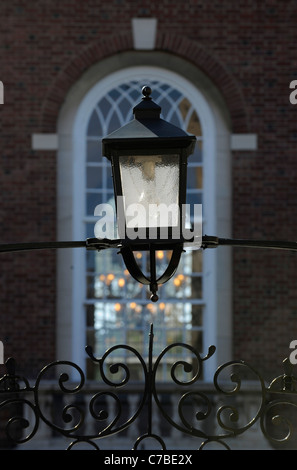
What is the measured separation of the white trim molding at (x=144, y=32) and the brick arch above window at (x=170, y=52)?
7 centimetres

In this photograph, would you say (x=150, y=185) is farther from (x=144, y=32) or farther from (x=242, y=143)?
(x=144, y=32)

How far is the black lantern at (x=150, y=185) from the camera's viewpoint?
359 centimetres

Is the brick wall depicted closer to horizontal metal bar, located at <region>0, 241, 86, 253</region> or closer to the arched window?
the arched window

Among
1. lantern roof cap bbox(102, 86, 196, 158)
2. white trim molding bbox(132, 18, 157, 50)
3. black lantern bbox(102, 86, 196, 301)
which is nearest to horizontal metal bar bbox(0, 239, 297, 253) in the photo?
black lantern bbox(102, 86, 196, 301)

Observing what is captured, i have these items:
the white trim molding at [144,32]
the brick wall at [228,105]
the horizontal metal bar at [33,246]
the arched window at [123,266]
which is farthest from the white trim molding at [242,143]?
the horizontal metal bar at [33,246]

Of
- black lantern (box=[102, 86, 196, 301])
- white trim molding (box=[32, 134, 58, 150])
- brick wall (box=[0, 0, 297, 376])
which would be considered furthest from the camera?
white trim molding (box=[32, 134, 58, 150])

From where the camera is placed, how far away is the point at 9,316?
10.5 meters

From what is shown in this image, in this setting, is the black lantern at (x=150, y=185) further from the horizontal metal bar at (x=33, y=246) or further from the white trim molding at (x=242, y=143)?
the white trim molding at (x=242, y=143)

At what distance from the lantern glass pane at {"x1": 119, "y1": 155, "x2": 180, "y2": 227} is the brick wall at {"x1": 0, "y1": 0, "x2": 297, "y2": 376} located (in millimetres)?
7013

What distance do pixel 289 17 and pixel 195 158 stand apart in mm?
2203

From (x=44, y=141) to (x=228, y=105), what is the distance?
95.3 inches

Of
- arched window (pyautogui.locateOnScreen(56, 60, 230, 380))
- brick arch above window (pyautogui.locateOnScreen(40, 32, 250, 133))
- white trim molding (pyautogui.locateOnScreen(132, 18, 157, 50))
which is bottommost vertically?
arched window (pyautogui.locateOnScreen(56, 60, 230, 380))

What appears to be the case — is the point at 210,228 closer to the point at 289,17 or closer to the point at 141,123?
the point at 289,17

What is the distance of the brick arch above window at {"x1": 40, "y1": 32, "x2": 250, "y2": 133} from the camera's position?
10812 mm
